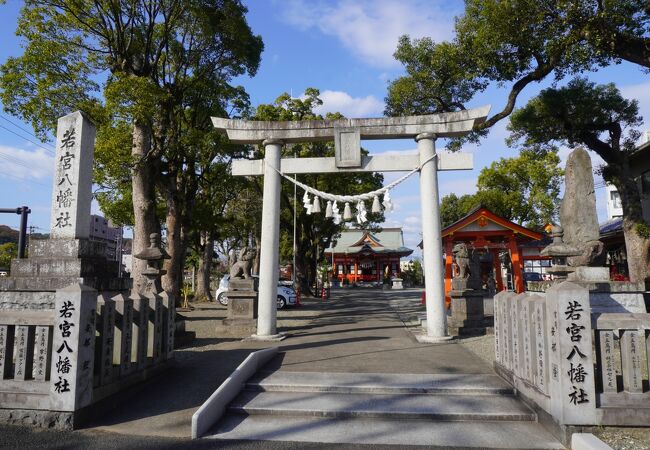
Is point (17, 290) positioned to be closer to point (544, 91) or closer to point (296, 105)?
point (544, 91)

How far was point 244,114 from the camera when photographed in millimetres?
17078

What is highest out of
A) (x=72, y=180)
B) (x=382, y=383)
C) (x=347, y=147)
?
(x=347, y=147)

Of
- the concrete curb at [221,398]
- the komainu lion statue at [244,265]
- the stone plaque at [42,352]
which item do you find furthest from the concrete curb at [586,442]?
the komainu lion statue at [244,265]

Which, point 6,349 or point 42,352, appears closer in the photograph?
point 42,352

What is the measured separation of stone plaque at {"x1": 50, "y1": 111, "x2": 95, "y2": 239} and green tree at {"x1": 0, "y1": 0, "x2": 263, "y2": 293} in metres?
5.21

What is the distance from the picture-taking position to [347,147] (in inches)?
385

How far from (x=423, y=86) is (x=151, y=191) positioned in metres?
9.40

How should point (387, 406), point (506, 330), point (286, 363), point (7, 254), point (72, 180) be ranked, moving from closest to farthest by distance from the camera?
point (387, 406)
point (506, 330)
point (72, 180)
point (286, 363)
point (7, 254)

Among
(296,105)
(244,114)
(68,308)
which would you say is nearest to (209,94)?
(244,114)

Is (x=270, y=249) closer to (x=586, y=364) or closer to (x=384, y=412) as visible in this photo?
(x=384, y=412)

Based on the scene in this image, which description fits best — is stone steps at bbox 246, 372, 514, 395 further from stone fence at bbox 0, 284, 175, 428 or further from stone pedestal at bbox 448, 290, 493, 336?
stone pedestal at bbox 448, 290, 493, 336

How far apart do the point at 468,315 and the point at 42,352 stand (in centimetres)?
963

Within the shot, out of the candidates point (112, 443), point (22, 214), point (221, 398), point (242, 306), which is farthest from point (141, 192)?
point (112, 443)

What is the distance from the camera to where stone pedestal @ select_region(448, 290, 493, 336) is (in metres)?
10.9
